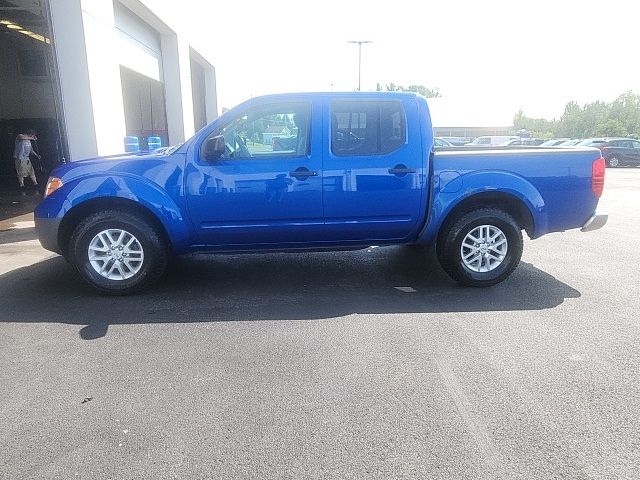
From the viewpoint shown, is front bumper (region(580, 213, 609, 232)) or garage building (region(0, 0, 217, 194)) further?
garage building (region(0, 0, 217, 194))

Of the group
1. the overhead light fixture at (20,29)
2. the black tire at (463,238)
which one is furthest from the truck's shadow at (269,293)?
the overhead light fixture at (20,29)

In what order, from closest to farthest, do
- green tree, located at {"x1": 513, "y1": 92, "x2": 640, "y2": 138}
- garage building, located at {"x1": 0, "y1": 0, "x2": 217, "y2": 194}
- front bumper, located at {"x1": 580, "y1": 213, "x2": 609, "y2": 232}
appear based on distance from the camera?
1. front bumper, located at {"x1": 580, "y1": 213, "x2": 609, "y2": 232}
2. garage building, located at {"x1": 0, "y1": 0, "x2": 217, "y2": 194}
3. green tree, located at {"x1": 513, "y1": 92, "x2": 640, "y2": 138}

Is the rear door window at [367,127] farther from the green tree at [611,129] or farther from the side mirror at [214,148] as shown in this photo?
the green tree at [611,129]

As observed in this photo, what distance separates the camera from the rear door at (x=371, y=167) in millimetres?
4723

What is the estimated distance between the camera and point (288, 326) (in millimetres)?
3996

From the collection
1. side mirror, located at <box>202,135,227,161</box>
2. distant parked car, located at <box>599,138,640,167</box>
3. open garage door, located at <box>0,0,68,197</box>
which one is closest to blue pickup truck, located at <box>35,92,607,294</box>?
side mirror, located at <box>202,135,227,161</box>

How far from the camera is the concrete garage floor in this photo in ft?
7.82

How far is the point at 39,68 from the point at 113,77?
11.9 metres

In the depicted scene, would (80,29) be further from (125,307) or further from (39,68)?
(39,68)

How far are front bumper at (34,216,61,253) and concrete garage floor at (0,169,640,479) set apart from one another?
20.7 inches

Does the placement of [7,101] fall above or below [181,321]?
above

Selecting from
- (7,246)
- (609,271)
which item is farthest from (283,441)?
(7,246)

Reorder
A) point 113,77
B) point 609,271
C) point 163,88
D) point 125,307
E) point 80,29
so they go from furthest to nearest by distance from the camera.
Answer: point 163,88, point 113,77, point 80,29, point 609,271, point 125,307

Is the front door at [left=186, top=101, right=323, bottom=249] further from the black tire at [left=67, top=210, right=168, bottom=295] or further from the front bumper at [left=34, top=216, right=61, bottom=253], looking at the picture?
the front bumper at [left=34, top=216, right=61, bottom=253]
